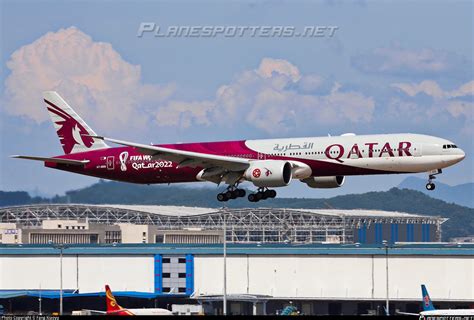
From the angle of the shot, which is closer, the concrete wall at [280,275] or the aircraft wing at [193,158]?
the aircraft wing at [193,158]

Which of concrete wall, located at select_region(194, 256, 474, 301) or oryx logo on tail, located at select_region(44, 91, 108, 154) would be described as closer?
oryx logo on tail, located at select_region(44, 91, 108, 154)

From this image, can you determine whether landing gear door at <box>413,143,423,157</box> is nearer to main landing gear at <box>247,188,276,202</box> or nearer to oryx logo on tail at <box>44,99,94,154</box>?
main landing gear at <box>247,188,276,202</box>

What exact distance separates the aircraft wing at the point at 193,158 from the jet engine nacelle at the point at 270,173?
1525 millimetres

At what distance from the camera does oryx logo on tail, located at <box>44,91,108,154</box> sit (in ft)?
335

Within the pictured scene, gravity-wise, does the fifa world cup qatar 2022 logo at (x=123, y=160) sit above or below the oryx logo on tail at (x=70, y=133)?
below

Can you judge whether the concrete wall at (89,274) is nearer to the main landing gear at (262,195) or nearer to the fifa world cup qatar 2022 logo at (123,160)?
the fifa world cup qatar 2022 logo at (123,160)

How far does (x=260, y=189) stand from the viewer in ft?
303

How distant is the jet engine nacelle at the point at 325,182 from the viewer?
304 ft

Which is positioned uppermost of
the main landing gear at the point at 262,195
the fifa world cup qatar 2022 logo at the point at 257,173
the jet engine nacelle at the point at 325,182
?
the fifa world cup qatar 2022 logo at the point at 257,173

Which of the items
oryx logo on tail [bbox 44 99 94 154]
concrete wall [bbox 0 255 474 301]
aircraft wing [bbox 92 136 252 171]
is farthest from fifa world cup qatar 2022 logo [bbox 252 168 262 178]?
concrete wall [bbox 0 255 474 301]

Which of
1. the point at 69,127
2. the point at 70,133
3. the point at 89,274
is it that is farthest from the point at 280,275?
the point at 70,133

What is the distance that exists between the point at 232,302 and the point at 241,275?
15.2ft

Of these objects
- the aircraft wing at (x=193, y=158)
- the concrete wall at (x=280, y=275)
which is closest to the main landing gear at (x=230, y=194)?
the aircraft wing at (x=193, y=158)

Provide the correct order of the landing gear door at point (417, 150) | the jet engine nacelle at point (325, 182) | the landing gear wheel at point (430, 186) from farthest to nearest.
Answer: the jet engine nacelle at point (325, 182), the landing gear door at point (417, 150), the landing gear wheel at point (430, 186)
